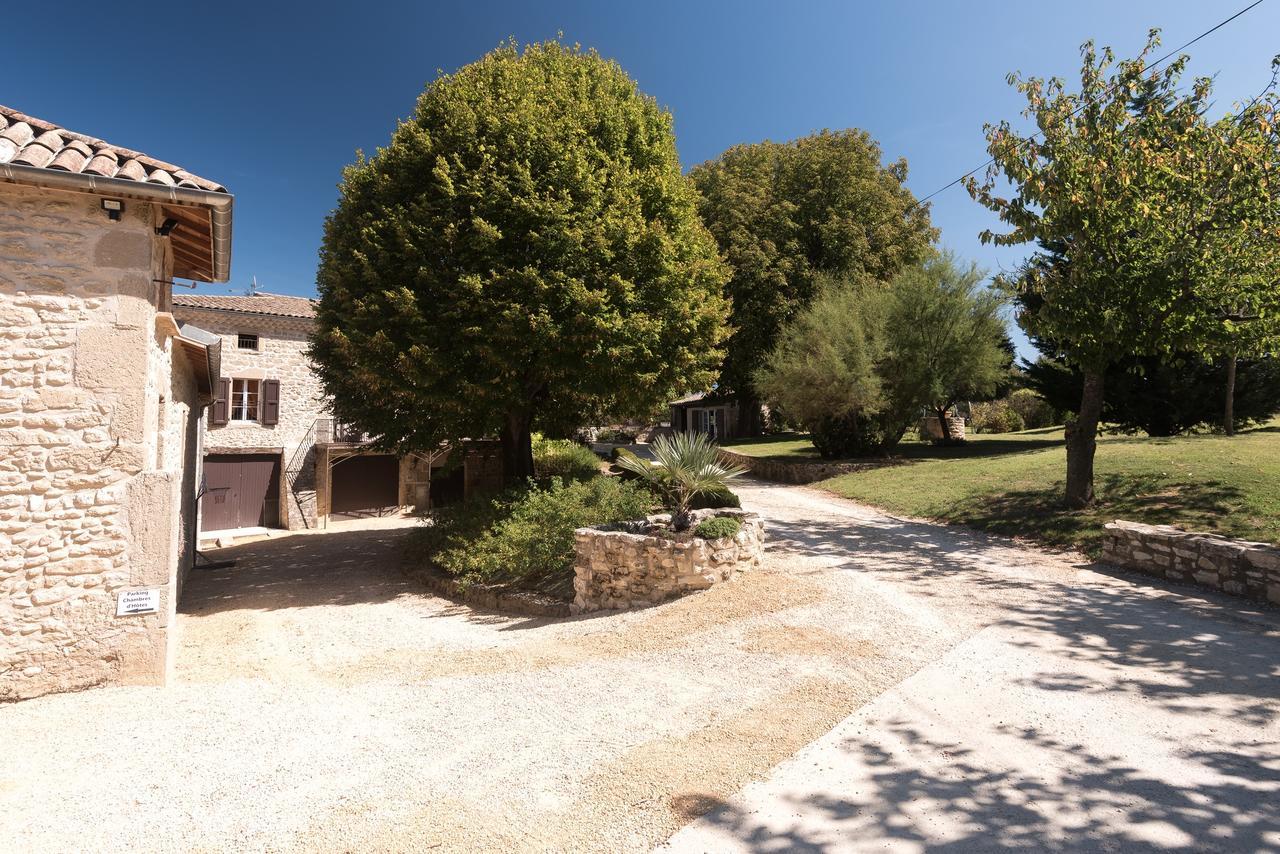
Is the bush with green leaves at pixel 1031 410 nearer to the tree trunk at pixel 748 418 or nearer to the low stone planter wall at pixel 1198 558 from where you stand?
the tree trunk at pixel 748 418

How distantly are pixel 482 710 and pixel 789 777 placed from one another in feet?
8.96

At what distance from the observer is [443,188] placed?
10758mm

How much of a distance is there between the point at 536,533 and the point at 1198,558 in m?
9.35

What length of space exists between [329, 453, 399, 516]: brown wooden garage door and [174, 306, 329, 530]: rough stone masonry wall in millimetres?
919

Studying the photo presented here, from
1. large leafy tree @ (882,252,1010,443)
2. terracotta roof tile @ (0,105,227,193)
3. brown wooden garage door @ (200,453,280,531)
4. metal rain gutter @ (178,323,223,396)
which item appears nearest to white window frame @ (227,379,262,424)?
brown wooden garage door @ (200,453,280,531)

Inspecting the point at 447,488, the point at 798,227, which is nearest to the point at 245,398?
the point at 447,488

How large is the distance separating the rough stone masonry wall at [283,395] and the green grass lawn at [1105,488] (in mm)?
18826

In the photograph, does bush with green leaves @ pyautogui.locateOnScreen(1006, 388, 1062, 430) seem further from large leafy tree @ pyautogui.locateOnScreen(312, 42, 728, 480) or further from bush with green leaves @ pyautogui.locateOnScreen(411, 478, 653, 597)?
bush with green leaves @ pyautogui.locateOnScreen(411, 478, 653, 597)

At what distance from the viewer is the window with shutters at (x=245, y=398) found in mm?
21688

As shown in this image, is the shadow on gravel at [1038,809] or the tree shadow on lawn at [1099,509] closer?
the shadow on gravel at [1038,809]

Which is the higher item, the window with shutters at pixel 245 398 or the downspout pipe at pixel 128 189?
the downspout pipe at pixel 128 189

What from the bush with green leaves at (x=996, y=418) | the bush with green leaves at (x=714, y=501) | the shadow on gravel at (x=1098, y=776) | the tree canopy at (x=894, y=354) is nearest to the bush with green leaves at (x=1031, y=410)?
the bush with green leaves at (x=996, y=418)

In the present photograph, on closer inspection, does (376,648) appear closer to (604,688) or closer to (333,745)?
(333,745)

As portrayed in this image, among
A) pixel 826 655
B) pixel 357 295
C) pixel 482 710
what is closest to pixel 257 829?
pixel 482 710
